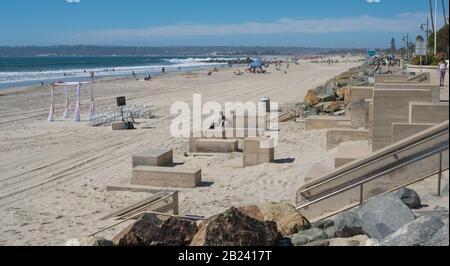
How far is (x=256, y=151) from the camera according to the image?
10.9m

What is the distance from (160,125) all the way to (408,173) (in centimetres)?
1324

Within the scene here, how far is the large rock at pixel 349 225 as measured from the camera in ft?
17.7

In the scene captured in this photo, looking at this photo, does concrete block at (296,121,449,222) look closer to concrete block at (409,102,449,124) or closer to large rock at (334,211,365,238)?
large rock at (334,211,365,238)

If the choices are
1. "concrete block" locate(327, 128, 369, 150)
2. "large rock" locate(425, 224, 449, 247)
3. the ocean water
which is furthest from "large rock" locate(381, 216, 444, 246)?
the ocean water

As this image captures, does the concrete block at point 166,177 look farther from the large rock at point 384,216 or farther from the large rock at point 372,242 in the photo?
the large rock at point 372,242

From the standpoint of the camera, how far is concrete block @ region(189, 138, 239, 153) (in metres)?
12.6

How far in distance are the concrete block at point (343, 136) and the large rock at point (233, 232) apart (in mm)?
5584

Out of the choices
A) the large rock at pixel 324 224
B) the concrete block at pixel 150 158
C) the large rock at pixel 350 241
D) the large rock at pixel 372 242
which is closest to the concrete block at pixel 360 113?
the concrete block at pixel 150 158

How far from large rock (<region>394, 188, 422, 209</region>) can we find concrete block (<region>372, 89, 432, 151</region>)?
2.11 metres

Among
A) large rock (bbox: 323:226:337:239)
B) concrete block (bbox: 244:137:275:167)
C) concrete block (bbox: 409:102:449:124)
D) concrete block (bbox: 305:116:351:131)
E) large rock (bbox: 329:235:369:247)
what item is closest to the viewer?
large rock (bbox: 329:235:369:247)

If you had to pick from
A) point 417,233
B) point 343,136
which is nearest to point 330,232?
point 417,233

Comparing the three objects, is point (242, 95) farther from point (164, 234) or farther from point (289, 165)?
point (164, 234)

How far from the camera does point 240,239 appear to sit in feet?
16.0
